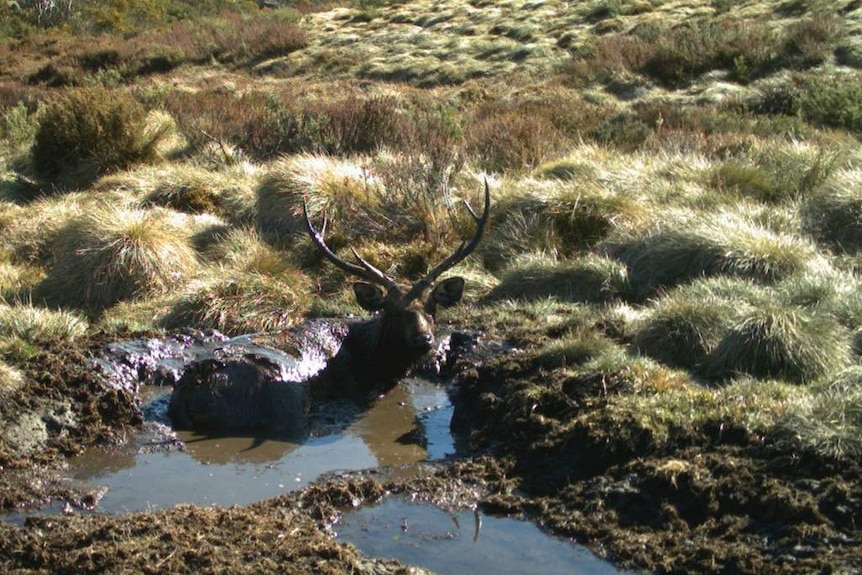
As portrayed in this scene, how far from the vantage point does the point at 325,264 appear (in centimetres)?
1170

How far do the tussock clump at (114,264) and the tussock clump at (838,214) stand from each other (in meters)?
6.38

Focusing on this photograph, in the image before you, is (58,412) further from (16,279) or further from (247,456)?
(16,279)

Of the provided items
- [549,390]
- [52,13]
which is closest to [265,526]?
[549,390]

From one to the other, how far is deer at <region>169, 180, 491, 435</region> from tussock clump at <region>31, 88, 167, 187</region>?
22.9 feet

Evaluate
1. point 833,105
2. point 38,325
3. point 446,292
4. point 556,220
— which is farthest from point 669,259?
point 833,105

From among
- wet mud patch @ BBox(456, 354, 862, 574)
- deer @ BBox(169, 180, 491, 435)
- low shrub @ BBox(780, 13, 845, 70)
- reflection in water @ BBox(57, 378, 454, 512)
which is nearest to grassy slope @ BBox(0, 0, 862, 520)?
wet mud patch @ BBox(456, 354, 862, 574)

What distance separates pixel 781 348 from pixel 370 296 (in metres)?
3.16

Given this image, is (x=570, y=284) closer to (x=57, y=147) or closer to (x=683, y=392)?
(x=683, y=392)

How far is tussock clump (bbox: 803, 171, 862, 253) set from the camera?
11.3m

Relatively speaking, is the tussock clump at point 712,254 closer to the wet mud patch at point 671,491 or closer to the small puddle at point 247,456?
the small puddle at point 247,456

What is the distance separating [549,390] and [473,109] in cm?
1293

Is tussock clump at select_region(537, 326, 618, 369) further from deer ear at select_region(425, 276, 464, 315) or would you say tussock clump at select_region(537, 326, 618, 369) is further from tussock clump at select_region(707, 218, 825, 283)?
tussock clump at select_region(707, 218, 825, 283)

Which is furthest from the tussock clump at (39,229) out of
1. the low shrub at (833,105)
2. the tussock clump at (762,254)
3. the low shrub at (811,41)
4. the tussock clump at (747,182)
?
the low shrub at (811,41)

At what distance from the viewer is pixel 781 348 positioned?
26.3 feet
